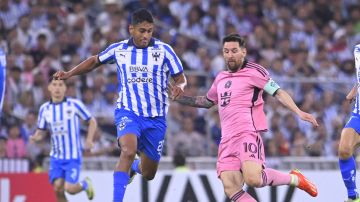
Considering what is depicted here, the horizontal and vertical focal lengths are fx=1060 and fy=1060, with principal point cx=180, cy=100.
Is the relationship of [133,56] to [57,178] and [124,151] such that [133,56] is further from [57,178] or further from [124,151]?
[57,178]

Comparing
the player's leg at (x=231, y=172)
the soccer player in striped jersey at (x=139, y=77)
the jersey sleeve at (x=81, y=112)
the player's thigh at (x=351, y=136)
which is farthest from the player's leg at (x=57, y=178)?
the player's thigh at (x=351, y=136)

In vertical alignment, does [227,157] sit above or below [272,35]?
below

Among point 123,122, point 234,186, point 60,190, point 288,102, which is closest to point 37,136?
point 60,190

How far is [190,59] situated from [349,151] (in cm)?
920

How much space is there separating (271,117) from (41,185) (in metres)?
5.22

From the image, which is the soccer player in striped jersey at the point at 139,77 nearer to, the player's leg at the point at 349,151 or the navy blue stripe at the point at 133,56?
the navy blue stripe at the point at 133,56

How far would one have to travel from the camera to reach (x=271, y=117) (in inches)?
841

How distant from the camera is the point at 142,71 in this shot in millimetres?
13570

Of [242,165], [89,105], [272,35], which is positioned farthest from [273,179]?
[272,35]

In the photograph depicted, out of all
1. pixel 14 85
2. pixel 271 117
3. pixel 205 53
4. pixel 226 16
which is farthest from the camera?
pixel 226 16

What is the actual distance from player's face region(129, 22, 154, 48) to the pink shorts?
1.69 m

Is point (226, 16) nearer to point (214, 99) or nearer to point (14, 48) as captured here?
point (14, 48)

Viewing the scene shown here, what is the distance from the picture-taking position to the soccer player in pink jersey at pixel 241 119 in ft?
42.5

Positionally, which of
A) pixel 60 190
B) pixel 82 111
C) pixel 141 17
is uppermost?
pixel 141 17
